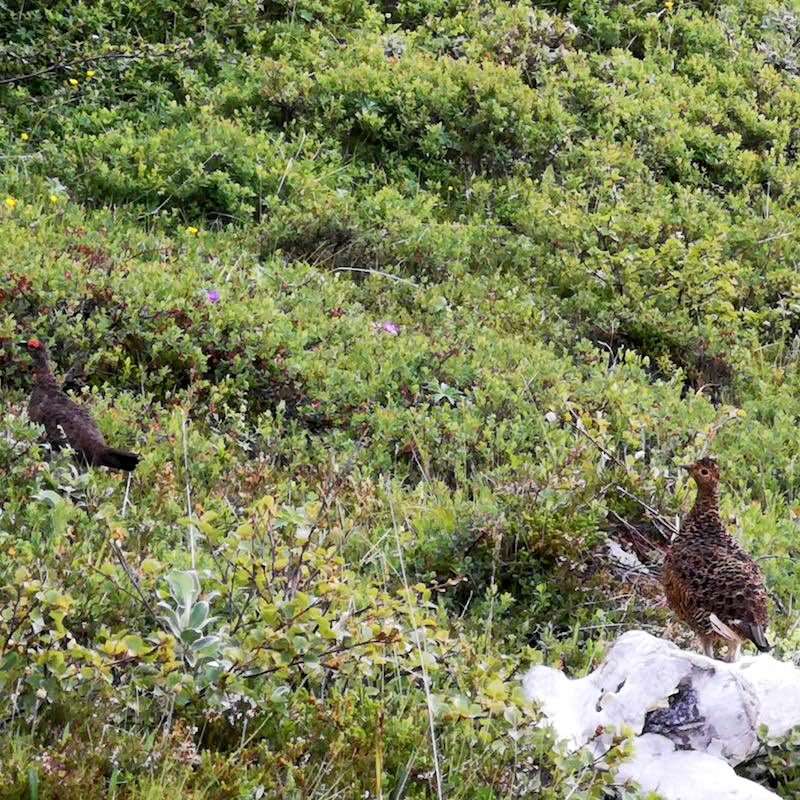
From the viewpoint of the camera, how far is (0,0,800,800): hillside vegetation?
3.51 m

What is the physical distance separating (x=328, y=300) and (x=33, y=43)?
14.2ft

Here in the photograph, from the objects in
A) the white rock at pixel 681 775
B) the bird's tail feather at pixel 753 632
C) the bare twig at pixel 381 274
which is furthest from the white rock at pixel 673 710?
the bare twig at pixel 381 274

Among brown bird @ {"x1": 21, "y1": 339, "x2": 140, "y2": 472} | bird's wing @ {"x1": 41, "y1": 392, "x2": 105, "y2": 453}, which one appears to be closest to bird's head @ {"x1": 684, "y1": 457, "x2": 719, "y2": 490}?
brown bird @ {"x1": 21, "y1": 339, "x2": 140, "y2": 472}

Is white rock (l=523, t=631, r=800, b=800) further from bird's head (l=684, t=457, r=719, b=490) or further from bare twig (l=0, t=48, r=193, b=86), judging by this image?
bare twig (l=0, t=48, r=193, b=86)

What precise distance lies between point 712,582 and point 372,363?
3.46m

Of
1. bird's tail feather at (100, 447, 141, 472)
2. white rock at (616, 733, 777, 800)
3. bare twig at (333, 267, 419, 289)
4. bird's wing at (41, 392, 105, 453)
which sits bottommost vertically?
bare twig at (333, 267, 419, 289)

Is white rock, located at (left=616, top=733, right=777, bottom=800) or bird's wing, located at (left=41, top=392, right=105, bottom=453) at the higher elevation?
white rock, located at (left=616, top=733, right=777, bottom=800)

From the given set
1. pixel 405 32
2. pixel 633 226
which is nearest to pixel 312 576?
pixel 633 226

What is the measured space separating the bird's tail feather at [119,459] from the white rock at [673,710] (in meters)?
2.07

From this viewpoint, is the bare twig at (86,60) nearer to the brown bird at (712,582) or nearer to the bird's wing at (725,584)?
the brown bird at (712,582)

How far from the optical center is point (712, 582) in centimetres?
445

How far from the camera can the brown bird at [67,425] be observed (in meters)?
5.34

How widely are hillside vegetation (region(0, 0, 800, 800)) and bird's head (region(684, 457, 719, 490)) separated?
0.72 meters

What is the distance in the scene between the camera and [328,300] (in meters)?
8.30
